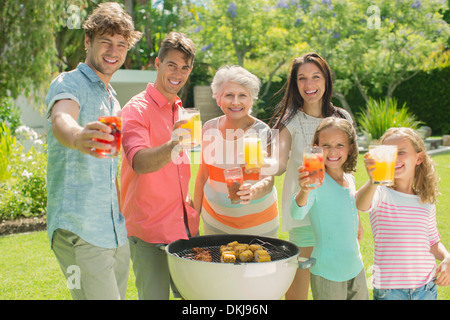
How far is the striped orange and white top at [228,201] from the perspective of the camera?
3.03m

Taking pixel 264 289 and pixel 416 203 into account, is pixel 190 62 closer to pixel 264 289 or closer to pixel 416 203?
pixel 264 289

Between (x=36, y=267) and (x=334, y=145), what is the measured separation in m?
3.75

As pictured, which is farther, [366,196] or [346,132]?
[346,132]

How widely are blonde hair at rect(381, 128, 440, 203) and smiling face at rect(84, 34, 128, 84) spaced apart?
169 centimetres

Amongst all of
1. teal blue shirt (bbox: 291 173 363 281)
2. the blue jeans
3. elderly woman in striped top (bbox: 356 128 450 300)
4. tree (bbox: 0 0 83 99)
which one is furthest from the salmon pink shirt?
tree (bbox: 0 0 83 99)

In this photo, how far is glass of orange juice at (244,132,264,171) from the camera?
255cm

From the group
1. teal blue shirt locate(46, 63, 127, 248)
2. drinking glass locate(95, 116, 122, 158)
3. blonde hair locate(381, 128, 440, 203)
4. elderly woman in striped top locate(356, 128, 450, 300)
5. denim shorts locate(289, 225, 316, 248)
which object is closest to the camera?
drinking glass locate(95, 116, 122, 158)

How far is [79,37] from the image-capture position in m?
16.0

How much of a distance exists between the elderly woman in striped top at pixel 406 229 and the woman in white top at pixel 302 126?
44 cm

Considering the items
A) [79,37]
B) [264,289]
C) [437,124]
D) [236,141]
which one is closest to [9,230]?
[236,141]

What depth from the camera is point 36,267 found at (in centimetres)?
496

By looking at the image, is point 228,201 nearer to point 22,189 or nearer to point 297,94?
point 297,94

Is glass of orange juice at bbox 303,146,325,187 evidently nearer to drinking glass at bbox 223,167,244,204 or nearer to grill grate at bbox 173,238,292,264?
drinking glass at bbox 223,167,244,204

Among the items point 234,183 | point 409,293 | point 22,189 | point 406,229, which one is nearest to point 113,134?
point 234,183
